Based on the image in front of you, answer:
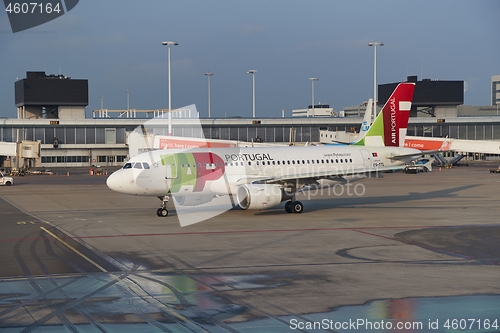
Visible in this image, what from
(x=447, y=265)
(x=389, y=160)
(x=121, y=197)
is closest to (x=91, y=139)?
(x=121, y=197)

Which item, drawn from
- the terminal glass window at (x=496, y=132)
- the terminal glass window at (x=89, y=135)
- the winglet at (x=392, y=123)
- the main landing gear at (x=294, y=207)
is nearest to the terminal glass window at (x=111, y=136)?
the terminal glass window at (x=89, y=135)

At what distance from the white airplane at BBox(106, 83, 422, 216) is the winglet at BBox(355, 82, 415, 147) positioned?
0.37m

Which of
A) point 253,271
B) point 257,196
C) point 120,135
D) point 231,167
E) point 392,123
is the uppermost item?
point 392,123

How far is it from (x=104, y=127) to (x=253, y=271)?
346 feet

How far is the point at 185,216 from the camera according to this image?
37156mm

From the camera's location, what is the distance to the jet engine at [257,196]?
36.1 meters

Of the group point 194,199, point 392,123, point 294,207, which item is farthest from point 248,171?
point 392,123

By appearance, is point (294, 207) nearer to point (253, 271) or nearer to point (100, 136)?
point (253, 271)

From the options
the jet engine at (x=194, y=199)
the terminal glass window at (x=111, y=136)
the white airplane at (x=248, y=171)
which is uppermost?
the terminal glass window at (x=111, y=136)

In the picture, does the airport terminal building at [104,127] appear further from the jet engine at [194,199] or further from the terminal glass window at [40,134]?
the jet engine at [194,199]

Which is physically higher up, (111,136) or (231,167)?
(111,136)

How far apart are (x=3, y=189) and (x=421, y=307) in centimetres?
5748

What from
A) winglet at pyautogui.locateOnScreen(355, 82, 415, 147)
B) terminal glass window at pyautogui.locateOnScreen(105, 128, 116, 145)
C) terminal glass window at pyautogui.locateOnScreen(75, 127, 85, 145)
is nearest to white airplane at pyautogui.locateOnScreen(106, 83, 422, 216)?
winglet at pyautogui.locateOnScreen(355, 82, 415, 147)

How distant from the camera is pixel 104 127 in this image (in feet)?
402
